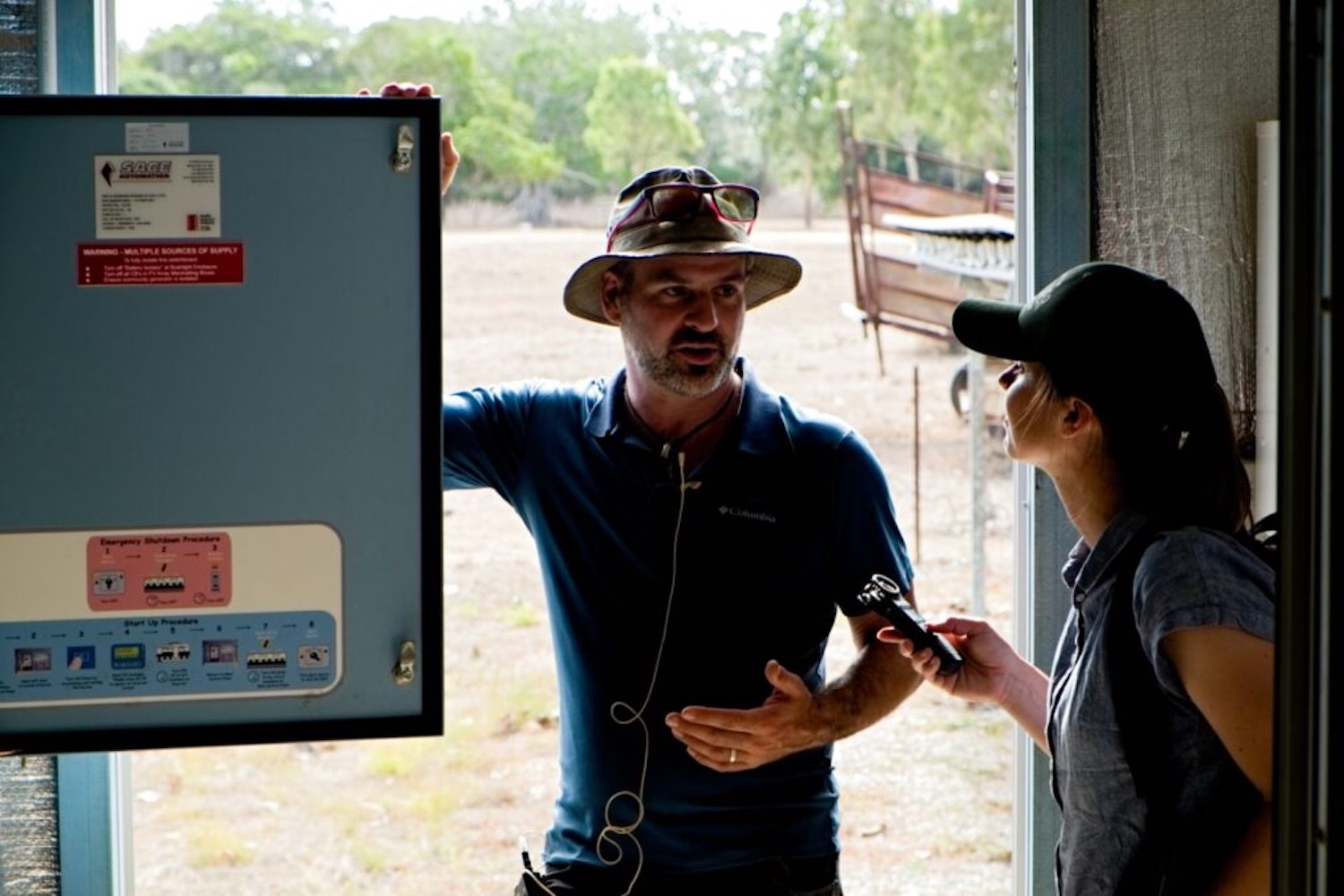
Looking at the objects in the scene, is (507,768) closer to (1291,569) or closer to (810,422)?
(810,422)

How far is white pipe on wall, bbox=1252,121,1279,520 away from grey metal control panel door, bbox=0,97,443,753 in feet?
3.77

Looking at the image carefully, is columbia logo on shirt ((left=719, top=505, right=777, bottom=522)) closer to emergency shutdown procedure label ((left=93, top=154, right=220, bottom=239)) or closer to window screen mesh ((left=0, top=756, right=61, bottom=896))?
emergency shutdown procedure label ((left=93, top=154, right=220, bottom=239))

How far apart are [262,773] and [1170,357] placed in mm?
5196

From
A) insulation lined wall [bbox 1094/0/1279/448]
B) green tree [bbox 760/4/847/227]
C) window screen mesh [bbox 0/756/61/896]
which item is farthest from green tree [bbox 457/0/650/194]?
window screen mesh [bbox 0/756/61/896]

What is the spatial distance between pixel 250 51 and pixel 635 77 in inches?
101

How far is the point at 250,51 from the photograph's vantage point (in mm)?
10586

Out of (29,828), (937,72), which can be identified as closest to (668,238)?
(29,828)

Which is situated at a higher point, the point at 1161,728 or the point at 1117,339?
the point at 1117,339

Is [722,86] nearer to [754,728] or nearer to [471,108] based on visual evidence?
[471,108]

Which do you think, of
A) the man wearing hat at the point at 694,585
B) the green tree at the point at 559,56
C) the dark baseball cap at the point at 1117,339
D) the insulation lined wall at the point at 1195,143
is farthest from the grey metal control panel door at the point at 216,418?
the green tree at the point at 559,56

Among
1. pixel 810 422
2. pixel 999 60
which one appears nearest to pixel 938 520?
pixel 999 60

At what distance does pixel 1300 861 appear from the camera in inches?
40.3

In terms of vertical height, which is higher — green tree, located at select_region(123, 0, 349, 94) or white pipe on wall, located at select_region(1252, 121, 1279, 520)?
green tree, located at select_region(123, 0, 349, 94)

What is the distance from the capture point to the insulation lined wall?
2.21 meters
